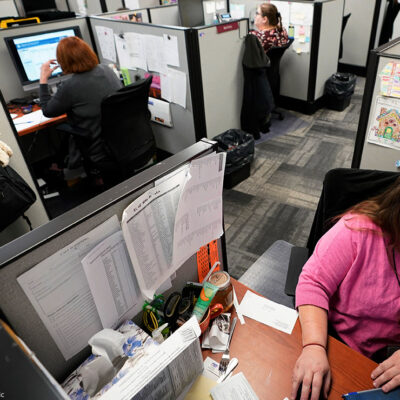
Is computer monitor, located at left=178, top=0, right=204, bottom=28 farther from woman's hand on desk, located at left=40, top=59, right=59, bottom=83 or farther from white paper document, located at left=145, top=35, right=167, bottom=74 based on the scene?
woman's hand on desk, located at left=40, top=59, right=59, bottom=83

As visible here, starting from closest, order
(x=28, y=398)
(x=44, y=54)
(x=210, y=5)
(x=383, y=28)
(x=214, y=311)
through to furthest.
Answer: (x=28, y=398)
(x=214, y=311)
(x=44, y=54)
(x=210, y=5)
(x=383, y=28)

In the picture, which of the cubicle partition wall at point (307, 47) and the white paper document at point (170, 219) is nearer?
the white paper document at point (170, 219)

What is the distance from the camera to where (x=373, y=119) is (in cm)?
141

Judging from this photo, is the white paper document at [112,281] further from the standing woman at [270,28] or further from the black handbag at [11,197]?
the standing woman at [270,28]

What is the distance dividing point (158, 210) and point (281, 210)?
1.77 m

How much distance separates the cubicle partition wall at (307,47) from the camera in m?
3.17

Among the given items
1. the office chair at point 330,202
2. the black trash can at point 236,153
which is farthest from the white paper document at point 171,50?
the office chair at point 330,202

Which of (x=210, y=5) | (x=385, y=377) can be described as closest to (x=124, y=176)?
(x=385, y=377)

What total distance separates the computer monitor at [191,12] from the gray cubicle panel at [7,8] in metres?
2.08

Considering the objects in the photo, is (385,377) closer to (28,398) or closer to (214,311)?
(214,311)

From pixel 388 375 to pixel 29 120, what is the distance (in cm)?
240

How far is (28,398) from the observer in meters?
0.38

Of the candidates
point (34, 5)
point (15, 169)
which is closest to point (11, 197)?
point (15, 169)

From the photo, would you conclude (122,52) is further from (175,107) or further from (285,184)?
(285,184)
